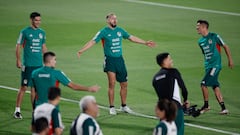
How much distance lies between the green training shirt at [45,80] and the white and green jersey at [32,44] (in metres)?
3.71

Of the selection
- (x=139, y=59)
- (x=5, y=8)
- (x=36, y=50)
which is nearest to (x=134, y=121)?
(x=36, y=50)

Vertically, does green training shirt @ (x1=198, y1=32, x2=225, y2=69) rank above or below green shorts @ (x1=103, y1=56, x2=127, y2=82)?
above

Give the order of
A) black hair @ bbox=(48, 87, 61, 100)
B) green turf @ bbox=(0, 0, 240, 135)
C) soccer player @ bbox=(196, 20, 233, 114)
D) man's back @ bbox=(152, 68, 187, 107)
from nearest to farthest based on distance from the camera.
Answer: black hair @ bbox=(48, 87, 61, 100) → man's back @ bbox=(152, 68, 187, 107) → green turf @ bbox=(0, 0, 240, 135) → soccer player @ bbox=(196, 20, 233, 114)

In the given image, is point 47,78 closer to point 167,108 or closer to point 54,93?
point 54,93

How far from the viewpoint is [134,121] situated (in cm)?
2047

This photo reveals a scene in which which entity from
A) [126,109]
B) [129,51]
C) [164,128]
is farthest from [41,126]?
[129,51]

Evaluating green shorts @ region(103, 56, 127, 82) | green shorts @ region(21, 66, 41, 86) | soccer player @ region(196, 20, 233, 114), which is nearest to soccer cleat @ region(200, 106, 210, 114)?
soccer player @ region(196, 20, 233, 114)

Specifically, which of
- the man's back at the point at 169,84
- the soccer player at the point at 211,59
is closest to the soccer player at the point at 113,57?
the soccer player at the point at 211,59

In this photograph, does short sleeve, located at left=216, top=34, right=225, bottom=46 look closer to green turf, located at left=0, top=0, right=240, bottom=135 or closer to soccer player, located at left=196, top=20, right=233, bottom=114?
soccer player, located at left=196, top=20, right=233, bottom=114

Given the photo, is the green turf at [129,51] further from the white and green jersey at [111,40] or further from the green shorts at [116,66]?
the white and green jersey at [111,40]

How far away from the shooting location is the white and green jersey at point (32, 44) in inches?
811

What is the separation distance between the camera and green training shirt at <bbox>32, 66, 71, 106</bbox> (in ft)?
54.6

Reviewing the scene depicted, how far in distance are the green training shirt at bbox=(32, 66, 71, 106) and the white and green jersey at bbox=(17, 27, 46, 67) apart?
3706mm

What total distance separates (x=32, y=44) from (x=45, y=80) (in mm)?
3997
